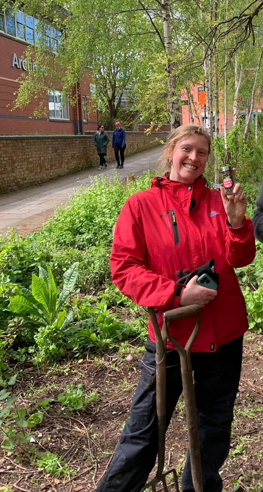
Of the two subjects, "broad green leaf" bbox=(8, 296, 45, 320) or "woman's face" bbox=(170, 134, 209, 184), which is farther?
"broad green leaf" bbox=(8, 296, 45, 320)

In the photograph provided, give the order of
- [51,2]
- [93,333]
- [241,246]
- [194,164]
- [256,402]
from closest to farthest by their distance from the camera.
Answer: [241,246]
[194,164]
[256,402]
[93,333]
[51,2]

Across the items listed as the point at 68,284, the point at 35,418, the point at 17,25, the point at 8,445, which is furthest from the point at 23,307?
the point at 17,25

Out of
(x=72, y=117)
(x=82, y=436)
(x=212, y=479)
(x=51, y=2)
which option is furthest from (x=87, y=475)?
(x=72, y=117)

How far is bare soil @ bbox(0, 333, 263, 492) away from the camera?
2.55 meters

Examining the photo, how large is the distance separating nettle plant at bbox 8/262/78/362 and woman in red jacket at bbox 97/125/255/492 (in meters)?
1.81

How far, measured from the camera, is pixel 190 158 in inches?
78.4

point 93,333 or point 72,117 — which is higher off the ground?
point 72,117

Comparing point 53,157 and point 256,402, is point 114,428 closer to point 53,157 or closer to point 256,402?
point 256,402

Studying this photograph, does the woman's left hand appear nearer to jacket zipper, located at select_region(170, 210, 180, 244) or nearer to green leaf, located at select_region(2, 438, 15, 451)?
jacket zipper, located at select_region(170, 210, 180, 244)

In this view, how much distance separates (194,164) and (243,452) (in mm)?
1691

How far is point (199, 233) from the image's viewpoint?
1.91 metres

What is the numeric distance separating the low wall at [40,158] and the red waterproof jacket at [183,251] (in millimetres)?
12151

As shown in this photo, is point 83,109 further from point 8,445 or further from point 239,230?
point 239,230

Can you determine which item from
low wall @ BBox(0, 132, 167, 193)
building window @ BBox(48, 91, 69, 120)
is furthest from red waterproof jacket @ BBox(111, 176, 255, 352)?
building window @ BBox(48, 91, 69, 120)
